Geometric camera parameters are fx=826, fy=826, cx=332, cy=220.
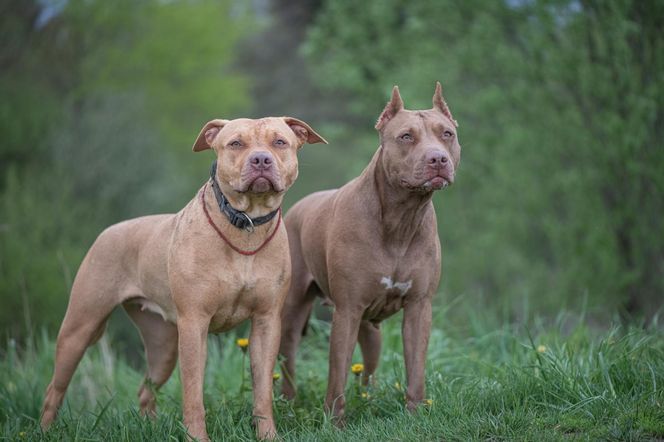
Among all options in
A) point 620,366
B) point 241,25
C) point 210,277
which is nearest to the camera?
point 210,277

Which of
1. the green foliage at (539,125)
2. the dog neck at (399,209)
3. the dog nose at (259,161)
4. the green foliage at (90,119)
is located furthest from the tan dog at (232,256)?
the green foliage at (90,119)

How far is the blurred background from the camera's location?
1003cm

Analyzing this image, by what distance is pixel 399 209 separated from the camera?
191 inches

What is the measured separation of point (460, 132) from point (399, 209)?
8.46m

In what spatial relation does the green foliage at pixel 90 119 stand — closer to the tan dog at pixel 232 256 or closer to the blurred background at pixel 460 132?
the blurred background at pixel 460 132

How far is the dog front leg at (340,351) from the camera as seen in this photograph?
16.1 ft

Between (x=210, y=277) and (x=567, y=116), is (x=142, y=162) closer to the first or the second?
(x=567, y=116)

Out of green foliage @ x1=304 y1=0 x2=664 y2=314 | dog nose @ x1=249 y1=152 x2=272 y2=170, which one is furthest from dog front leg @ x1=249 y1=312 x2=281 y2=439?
green foliage @ x1=304 y1=0 x2=664 y2=314


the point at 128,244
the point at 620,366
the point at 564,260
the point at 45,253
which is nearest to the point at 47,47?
the point at 45,253

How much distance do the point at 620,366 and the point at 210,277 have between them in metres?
2.42

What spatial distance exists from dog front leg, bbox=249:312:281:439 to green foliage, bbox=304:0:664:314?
430 cm

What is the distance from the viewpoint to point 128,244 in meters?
5.30

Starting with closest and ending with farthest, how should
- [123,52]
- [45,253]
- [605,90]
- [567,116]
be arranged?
[605,90], [567,116], [45,253], [123,52]

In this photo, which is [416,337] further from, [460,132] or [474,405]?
[460,132]
